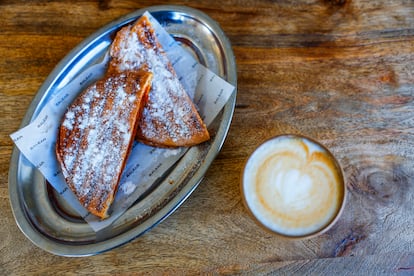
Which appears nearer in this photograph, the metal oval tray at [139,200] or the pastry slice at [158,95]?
the metal oval tray at [139,200]

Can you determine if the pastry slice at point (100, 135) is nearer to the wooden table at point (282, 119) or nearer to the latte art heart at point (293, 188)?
the wooden table at point (282, 119)

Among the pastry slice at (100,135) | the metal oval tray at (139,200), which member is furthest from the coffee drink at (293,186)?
the pastry slice at (100,135)

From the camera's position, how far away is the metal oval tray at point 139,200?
102 cm

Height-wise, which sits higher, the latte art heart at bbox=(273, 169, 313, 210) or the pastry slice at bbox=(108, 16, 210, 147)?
the pastry slice at bbox=(108, 16, 210, 147)

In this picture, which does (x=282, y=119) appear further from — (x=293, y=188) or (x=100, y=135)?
(x=100, y=135)

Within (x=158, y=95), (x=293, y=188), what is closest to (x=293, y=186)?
(x=293, y=188)

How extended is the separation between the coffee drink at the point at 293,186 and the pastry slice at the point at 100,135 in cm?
36

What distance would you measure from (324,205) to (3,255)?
864 mm

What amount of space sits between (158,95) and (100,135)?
0.20m

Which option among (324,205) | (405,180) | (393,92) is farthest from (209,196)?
(393,92)

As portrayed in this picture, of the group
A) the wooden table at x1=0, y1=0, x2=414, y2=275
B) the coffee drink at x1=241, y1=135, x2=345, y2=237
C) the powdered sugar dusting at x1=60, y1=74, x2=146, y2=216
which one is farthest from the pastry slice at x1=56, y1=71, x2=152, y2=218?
the coffee drink at x1=241, y1=135, x2=345, y2=237

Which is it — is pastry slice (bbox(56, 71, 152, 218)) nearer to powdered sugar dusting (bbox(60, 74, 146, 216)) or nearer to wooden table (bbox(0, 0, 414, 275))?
powdered sugar dusting (bbox(60, 74, 146, 216))

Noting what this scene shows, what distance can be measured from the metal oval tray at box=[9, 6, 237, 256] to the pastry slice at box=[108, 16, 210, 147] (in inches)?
1.8

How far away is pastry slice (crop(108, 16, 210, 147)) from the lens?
1140 mm
